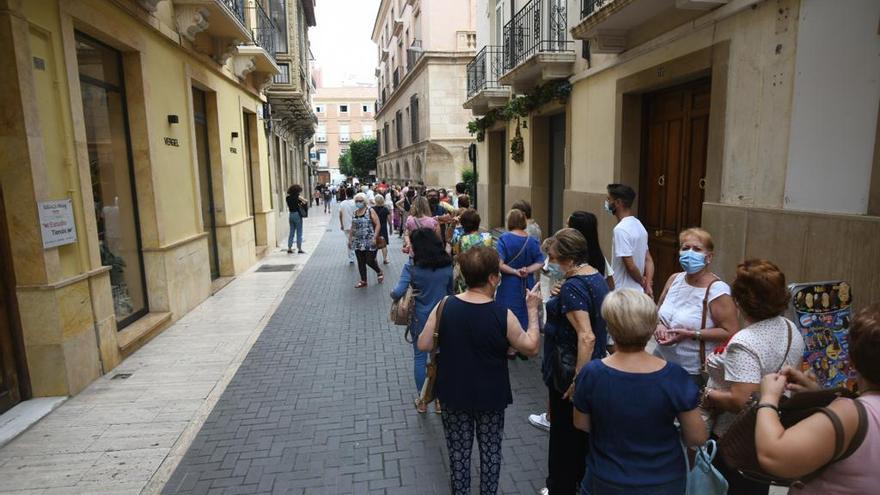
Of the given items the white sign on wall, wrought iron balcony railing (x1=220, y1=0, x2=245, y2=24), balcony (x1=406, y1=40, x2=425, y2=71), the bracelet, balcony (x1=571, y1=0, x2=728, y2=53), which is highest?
balcony (x1=406, y1=40, x2=425, y2=71)

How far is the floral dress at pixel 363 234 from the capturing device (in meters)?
9.66

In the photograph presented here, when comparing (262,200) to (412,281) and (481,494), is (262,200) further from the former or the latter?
(481,494)

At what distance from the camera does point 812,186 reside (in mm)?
4652

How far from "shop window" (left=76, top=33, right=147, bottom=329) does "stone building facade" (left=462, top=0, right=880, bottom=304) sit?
21.2ft

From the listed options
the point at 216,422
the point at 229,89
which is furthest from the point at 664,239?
the point at 229,89

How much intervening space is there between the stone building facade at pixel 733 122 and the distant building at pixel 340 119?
68.1 meters

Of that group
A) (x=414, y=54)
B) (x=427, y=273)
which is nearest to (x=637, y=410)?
(x=427, y=273)

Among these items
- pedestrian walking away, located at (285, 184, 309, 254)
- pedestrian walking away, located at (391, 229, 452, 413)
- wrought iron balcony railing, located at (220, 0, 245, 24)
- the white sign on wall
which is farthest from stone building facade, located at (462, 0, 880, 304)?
pedestrian walking away, located at (285, 184, 309, 254)

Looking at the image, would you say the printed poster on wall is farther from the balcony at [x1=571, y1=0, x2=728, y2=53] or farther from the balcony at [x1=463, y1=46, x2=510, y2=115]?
the balcony at [x1=463, y1=46, x2=510, y2=115]

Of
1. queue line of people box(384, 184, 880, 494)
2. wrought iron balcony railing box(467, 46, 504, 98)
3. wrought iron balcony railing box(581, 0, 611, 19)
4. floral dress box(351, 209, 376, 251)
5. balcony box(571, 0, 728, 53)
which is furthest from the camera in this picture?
wrought iron balcony railing box(467, 46, 504, 98)

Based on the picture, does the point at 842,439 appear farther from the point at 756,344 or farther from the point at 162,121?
the point at 162,121

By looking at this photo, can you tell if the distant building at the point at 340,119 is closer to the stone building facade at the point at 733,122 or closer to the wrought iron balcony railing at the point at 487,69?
the wrought iron balcony railing at the point at 487,69

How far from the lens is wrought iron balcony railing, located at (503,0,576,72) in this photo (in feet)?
32.7

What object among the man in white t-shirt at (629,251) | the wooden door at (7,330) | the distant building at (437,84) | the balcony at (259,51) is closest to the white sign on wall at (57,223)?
the wooden door at (7,330)
